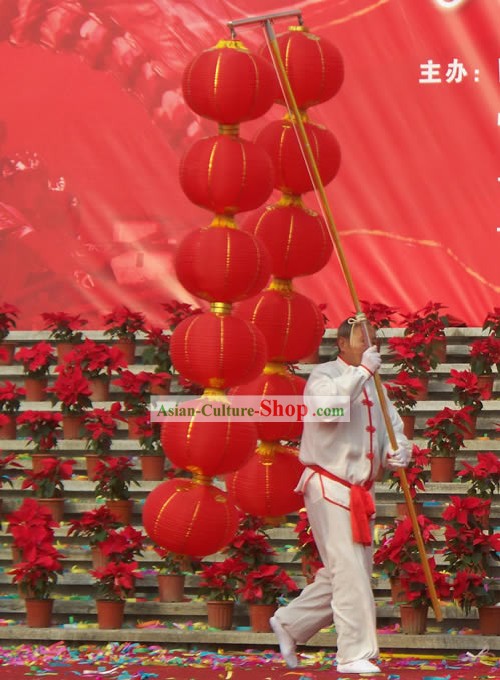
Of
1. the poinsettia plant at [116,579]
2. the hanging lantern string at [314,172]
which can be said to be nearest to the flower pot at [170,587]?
the poinsettia plant at [116,579]

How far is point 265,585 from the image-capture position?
8.45 m

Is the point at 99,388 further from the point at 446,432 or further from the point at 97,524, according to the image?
the point at 446,432

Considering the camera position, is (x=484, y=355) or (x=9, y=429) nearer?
(x=484, y=355)

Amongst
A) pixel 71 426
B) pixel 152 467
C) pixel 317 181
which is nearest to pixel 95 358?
pixel 71 426

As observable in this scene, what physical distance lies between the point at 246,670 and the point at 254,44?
19.0 ft

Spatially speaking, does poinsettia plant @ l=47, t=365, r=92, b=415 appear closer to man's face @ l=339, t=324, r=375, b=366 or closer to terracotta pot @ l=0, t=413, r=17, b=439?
terracotta pot @ l=0, t=413, r=17, b=439

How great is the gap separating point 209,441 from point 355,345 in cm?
96

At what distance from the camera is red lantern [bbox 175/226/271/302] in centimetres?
692

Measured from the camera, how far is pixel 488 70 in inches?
465

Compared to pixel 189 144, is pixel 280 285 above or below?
below

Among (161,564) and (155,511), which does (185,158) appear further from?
(161,564)

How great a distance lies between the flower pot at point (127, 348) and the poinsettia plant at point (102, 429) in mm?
1363

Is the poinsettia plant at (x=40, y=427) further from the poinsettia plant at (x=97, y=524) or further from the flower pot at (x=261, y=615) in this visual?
the flower pot at (x=261, y=615)

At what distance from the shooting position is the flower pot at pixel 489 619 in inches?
326
